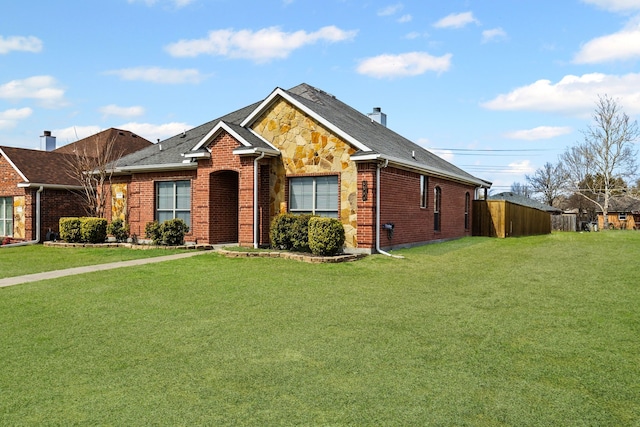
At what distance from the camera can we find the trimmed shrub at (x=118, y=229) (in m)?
19.2

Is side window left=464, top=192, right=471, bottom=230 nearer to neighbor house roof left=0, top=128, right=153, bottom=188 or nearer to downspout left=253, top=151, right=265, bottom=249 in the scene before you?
downspout left=253, top=151, right=265, bottom=249

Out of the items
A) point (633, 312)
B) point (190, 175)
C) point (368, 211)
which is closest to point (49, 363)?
point (633, 312)

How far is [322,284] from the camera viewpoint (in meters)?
9.85

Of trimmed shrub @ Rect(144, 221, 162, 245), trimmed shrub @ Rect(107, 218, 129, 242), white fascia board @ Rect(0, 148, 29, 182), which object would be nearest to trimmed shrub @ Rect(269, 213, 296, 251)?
trimmed shrub @ Rect(144, 221, 162, 245)

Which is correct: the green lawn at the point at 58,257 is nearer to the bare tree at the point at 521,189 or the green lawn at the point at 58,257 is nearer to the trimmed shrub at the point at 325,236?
the trimmed shrub at the point at 325,236

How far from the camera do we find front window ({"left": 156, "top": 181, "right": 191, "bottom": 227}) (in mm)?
17903

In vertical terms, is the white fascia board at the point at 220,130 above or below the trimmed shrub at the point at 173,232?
above

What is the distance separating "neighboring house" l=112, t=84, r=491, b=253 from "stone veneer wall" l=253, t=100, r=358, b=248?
1.2 inches

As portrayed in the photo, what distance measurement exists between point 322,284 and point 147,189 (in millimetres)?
11466

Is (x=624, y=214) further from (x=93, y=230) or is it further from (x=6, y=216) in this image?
(x=6, y=216)

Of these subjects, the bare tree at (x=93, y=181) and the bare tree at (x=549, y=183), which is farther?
the bare tree at (x=549, y=183)

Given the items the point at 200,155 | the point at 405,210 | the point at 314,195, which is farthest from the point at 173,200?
the point at 405,210

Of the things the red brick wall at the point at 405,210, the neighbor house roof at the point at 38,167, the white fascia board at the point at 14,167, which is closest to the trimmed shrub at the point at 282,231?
the red brick wall at the point at 405,210

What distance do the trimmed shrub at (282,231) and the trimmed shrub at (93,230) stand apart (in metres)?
7.43
